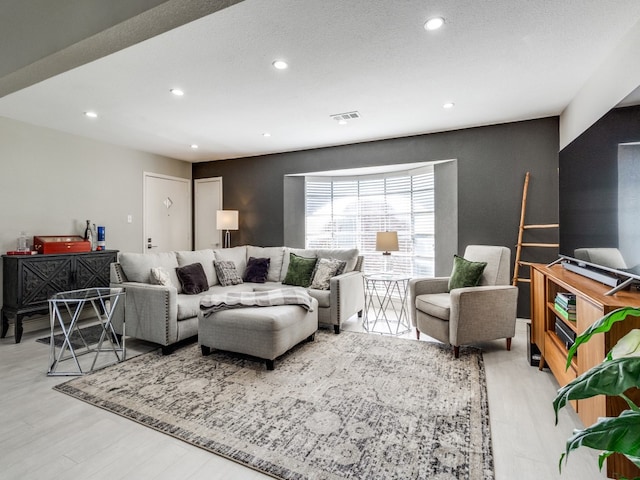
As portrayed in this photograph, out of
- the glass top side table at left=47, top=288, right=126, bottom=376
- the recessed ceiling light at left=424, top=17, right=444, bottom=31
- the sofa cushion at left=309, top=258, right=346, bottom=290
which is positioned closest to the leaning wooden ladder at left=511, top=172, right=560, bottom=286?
the sofa cushion at left=309, top=258, right=346, bottom=290

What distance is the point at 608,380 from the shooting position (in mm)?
732

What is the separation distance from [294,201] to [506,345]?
3.72 m

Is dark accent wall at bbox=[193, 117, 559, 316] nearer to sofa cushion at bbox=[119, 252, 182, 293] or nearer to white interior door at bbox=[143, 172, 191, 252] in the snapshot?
white interior door at bbox=[143, 172, 191, 252]

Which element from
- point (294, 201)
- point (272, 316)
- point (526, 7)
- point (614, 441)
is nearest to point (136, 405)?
point (272, 316)

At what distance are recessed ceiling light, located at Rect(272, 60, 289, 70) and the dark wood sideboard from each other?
3316 millimetres

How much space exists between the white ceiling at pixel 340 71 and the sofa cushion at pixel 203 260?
1589 mm

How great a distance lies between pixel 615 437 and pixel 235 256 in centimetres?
439

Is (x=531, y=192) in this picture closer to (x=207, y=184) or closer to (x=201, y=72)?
(x=201, y=72)

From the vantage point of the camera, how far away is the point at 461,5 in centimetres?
190

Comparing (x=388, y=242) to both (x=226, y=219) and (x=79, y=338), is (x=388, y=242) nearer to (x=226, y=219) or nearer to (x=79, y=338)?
(x=226, y=219)

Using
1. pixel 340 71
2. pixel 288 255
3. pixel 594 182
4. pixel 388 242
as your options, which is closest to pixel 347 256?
pixel 388 242

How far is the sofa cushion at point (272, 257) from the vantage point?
15.0ft

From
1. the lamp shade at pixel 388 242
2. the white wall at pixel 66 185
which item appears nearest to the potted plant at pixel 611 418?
the lamp shade at pixel 388 242

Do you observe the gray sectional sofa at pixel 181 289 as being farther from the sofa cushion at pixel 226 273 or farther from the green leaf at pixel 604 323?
the green leaf at pixel 604 323
